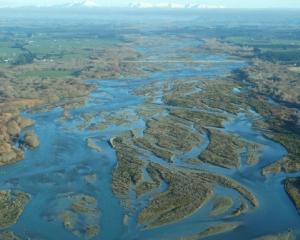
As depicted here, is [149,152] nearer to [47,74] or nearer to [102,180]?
[102,180]

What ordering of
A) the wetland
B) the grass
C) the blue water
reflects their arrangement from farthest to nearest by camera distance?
the grass → the wetland → the blue water

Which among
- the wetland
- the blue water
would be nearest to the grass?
the wetland

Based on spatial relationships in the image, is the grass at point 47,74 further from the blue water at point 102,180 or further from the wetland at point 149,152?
the blue water at point 102,180

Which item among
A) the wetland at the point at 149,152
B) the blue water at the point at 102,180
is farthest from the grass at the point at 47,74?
the blue water at the point at 102,180

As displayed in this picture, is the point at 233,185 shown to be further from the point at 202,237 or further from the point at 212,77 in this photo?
the point at 212,77

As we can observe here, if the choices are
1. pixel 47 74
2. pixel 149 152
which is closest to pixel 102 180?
pixel 149 152

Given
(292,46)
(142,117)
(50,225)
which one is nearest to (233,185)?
(50,225)

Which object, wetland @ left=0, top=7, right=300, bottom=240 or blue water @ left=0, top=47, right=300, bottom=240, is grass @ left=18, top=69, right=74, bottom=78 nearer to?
wetland @ left=0, top=7, right=300, bottom=240

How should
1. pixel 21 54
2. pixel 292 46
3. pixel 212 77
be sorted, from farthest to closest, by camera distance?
pixel 292 46 < pixel 21 54 < pixel 212 77

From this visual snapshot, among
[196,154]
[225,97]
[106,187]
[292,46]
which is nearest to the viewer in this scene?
[106,187]

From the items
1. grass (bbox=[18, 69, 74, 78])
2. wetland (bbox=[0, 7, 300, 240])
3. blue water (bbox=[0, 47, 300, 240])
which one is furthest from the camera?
grass (bbox=[18, 69, 74, 78])

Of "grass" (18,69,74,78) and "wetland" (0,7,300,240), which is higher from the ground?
"wetland" (0,7,300,240)
